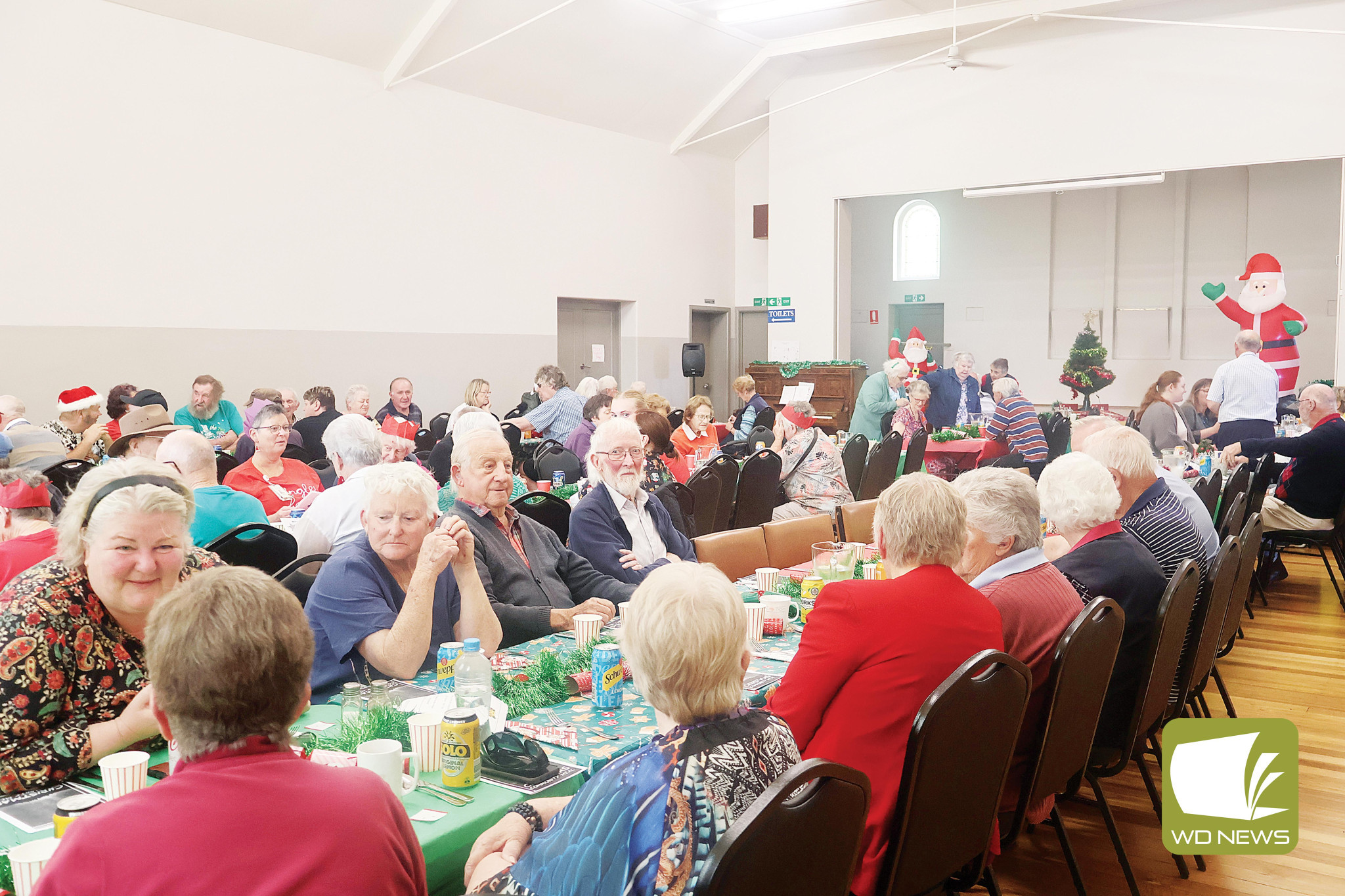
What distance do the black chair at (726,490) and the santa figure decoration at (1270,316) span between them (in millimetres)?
7864

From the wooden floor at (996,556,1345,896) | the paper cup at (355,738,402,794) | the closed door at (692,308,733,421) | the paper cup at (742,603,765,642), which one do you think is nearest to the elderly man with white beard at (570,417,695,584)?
the paper cup at (742,603,765,642)

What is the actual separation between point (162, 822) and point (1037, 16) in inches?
508

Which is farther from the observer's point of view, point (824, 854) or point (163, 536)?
point (163, 536)

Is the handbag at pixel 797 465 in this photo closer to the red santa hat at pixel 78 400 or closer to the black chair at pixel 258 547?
the black chair at pixel 258 547

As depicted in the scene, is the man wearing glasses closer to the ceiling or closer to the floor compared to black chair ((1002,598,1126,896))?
closer to the ceiling

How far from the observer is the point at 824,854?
138cm

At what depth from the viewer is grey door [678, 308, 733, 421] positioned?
1611cm

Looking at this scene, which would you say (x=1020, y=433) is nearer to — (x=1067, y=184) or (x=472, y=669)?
(x=1067, y=184)

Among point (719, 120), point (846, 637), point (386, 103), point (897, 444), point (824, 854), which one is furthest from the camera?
point (719, 120)

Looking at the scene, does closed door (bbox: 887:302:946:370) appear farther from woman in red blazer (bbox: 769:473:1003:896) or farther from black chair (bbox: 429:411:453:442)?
woman in red blazer (bbox: 769:473:1003:896)

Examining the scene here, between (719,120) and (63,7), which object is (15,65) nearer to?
(63,7)

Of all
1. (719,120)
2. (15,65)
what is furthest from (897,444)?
(719,120)

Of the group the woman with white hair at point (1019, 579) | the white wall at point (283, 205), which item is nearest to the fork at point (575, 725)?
the woman with white hair at point (1019, 579)

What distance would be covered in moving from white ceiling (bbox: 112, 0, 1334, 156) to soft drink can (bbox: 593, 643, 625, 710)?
8.69 meters
